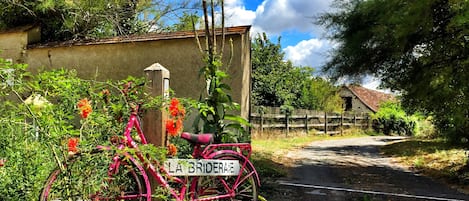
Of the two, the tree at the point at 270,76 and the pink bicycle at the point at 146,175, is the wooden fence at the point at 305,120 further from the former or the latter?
the pink bicycle at the point at 146,175

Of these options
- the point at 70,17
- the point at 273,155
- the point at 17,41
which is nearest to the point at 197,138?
the point at 17,41

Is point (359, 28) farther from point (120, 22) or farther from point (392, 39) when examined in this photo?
point (120, 22)

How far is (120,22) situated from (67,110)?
28.0 feet

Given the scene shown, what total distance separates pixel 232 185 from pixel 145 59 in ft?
14.5

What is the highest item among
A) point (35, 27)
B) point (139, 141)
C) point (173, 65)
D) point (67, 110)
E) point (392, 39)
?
point (35, 27)

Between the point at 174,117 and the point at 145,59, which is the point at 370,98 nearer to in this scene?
the point at 145,59

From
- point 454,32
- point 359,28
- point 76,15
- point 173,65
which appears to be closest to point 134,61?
point 173,65

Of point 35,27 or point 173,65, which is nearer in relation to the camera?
point 173,65

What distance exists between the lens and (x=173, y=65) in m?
7.06

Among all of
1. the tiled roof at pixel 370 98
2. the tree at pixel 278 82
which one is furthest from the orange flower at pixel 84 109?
the tiled roof at pixel 370 98

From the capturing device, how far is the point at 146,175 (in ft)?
8.96

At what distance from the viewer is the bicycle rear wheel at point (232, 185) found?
335 cm

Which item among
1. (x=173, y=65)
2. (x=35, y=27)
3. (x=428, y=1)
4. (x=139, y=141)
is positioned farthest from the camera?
(x=35, y=27)

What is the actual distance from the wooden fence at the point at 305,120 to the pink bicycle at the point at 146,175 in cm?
1091
